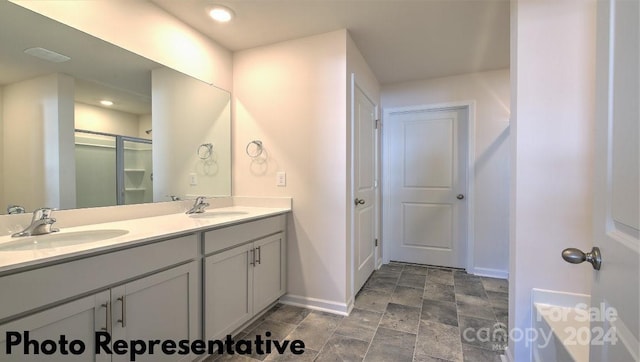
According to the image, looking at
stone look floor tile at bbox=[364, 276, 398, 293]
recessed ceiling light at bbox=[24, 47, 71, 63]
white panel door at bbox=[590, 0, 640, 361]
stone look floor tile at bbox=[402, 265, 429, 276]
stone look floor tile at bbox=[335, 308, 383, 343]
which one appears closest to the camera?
white panel door at bbox=[590, 0, 640, 361]

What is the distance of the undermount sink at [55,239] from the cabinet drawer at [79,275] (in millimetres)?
237

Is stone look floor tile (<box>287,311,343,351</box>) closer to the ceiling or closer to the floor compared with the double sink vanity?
closer to the floor

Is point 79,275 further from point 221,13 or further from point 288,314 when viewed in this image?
point 221,13

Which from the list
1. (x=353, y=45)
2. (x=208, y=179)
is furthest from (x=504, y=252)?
(x=208, y=179)

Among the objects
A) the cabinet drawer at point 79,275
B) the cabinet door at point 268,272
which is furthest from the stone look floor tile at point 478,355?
the cabinet drawer at point 79,275

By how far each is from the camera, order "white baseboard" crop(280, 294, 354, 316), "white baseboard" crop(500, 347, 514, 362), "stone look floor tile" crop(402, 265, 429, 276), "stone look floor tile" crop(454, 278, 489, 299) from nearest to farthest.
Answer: "white baseboard" crop(500, 347, 514, 362)
"white baseboard" crop(280, 294, 354, 316)
"stone look floor tile" crop(454, 278, 489, 299)
"stone look floor tile" crop(402, 265, 429, 276)

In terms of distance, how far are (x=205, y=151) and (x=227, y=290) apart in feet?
3.98

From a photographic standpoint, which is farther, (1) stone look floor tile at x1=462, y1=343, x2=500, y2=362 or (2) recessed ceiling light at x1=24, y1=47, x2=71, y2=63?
(1) stone look floor tile at x1=462, y1=343, x2=500, y2=362

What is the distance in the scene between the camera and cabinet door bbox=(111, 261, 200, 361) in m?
1.18

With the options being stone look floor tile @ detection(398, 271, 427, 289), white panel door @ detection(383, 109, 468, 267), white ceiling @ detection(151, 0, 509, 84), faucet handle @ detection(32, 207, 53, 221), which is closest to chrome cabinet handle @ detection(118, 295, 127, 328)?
faucet handle @ detection(32, 207, 53, 221)

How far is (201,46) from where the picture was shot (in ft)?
7.39

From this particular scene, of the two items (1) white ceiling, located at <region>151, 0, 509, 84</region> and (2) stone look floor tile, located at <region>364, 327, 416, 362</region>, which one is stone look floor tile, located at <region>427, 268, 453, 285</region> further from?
(1) white ceiling, located at <region>151, 0, 509, 84</region>

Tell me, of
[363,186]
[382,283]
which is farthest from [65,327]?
[382,283]

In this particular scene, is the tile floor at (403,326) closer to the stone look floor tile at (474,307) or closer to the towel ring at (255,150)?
the stone look floor tile at (474,307)
